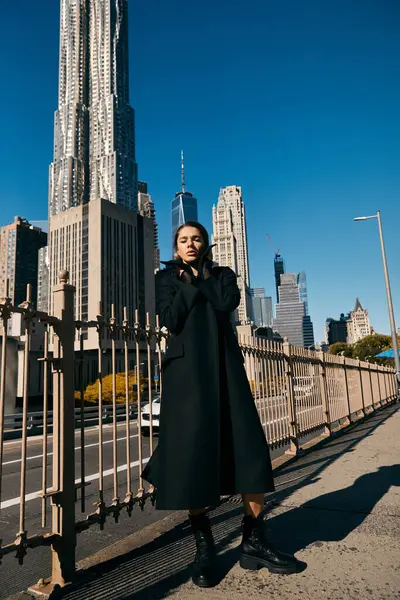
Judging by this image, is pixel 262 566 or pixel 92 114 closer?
pixel 262 566

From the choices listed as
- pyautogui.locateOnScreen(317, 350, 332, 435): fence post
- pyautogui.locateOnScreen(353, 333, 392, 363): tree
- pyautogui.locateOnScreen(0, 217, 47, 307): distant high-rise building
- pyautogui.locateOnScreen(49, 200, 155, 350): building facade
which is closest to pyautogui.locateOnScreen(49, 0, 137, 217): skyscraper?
pyautogui.locateOnScreen(0, 217, 47, 307): distant high-rise building

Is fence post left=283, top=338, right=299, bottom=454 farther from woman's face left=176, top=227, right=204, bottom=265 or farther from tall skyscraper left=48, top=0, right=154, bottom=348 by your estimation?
tall skyscraper left=48, top=0, right=154, bottom=348

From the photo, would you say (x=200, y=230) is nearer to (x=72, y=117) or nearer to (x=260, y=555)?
(x=260, y=555)

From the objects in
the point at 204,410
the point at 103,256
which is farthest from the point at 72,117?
the point at 204,410

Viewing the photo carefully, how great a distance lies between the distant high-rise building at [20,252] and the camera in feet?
508

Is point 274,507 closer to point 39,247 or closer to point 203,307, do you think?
point 203,307

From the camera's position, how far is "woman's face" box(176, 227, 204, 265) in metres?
2.70

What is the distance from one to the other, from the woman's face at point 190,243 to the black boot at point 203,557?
4.97ft

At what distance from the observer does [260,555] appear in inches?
90.7

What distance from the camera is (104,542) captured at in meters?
3.28

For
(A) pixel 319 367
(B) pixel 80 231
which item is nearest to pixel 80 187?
(B) pixel 80 231

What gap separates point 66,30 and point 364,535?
208 metres

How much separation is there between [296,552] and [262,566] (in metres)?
0.31

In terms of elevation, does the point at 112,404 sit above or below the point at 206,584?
above
